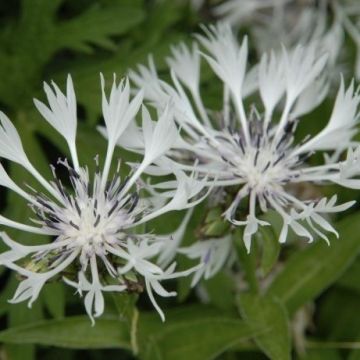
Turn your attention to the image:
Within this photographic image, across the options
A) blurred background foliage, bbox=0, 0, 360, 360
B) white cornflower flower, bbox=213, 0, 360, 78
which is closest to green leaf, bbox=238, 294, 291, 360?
blurred background foliage, bbox=0, 0, 360, 360

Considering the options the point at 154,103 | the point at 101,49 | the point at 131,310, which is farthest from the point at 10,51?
the point at 131,310

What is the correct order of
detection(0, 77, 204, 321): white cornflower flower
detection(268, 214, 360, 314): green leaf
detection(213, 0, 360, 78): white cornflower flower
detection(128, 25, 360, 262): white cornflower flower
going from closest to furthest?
detection(0, 77, 204, 321): white cornflower flower, detection(128, 25, 360, 262): white cornflower flower, detection(268, 214, 360, 314): green leaf, detection(213, 0, 360, 78): white cornflower flower

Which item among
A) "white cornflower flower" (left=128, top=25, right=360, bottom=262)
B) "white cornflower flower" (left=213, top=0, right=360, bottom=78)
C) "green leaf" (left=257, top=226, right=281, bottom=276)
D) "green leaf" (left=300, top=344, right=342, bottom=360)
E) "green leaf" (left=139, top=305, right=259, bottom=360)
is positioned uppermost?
"white cornflower flower" (left=213, top=0, right=360, bottom=78)

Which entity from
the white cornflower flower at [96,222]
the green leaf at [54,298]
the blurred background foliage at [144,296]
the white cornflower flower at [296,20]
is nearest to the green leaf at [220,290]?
the blurred background foliage at [144,296]

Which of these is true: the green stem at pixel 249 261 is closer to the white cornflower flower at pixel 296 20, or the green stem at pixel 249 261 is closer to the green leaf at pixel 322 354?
the green leaf at pixel 322 354

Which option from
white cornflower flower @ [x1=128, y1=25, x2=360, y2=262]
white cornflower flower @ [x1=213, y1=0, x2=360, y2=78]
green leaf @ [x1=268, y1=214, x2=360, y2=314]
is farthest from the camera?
white cornflower flower @ [x1=213, y1=0, x2=360, y2=78]

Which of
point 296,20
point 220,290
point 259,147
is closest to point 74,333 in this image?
point 220,290

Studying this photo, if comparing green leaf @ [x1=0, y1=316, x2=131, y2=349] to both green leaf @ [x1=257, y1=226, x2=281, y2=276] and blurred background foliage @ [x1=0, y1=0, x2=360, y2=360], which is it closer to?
blurred background foliage @ [x1=0, y1=0, x2=360, y2=360]
